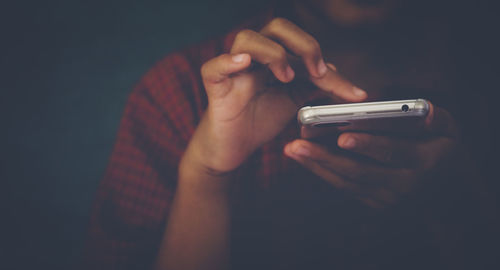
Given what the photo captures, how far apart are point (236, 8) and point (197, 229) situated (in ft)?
1.11

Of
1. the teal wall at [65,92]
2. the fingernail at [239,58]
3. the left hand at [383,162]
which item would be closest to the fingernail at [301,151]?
the left hand at [383,162]

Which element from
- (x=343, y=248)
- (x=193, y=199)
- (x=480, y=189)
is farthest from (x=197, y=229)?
(x=480, y=189)

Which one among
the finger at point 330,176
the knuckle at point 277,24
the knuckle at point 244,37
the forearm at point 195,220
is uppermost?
the knuckle at point 277,24

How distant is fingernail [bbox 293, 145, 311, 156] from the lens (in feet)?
0.95

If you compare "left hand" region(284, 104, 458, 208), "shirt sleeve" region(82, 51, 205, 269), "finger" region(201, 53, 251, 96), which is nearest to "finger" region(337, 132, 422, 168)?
"left hand" region(284, 104, 458, 208)

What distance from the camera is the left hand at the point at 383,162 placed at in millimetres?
289

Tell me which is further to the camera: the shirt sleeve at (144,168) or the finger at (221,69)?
the shirt sleeve at (144,168)

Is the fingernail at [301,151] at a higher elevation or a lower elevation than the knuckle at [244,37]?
lower

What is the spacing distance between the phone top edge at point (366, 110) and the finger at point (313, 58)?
33 mm

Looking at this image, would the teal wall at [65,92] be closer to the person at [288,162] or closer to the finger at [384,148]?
the person at [288,162]

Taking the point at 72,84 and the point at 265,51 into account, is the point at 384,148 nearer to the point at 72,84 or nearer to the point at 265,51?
the point at 265,51

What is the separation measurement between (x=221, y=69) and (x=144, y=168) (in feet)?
0.75

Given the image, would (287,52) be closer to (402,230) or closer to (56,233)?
(402,230)

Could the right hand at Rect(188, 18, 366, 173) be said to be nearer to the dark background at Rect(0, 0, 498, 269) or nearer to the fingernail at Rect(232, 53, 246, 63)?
the fingernail at Rect(232, 53, 246, 63)
